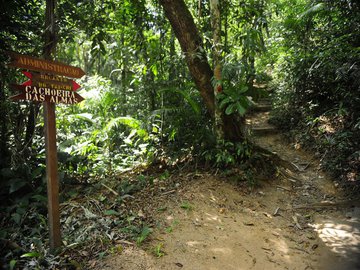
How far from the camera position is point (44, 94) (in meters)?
2.75

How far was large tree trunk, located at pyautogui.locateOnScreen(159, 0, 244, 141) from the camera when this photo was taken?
470 centimetres

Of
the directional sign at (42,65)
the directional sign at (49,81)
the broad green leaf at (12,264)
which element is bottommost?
the broad green leaf at (12,264)

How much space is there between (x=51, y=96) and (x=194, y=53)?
277cm

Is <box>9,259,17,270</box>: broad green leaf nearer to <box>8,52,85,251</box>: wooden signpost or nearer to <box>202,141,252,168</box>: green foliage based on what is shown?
<box>8,52,85,251</box>: wooden signpost

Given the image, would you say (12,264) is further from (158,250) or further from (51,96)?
(51,96)

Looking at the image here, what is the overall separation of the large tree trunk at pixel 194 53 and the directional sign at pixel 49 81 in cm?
249

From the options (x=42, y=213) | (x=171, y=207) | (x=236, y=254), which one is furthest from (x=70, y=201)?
(x=236, y=254)

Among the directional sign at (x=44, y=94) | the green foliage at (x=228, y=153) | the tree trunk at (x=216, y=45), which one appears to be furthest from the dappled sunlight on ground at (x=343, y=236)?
the directional sign at (x=44, y=94)

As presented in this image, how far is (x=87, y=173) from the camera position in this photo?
4.79 meters

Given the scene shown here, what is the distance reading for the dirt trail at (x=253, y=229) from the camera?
3092 millimetres

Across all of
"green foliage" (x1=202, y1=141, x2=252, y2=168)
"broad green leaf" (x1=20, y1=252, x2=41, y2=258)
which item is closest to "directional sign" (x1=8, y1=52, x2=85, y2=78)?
"broad green leaf" (x1=20, y1=252, x2=41, y2=258)

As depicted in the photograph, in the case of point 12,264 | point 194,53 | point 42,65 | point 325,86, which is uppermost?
point 194,53

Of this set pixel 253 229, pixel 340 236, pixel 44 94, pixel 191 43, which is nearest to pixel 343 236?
pixel 340 236

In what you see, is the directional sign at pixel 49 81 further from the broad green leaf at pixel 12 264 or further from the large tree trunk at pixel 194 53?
the large tree trunk at pixel 194 53
